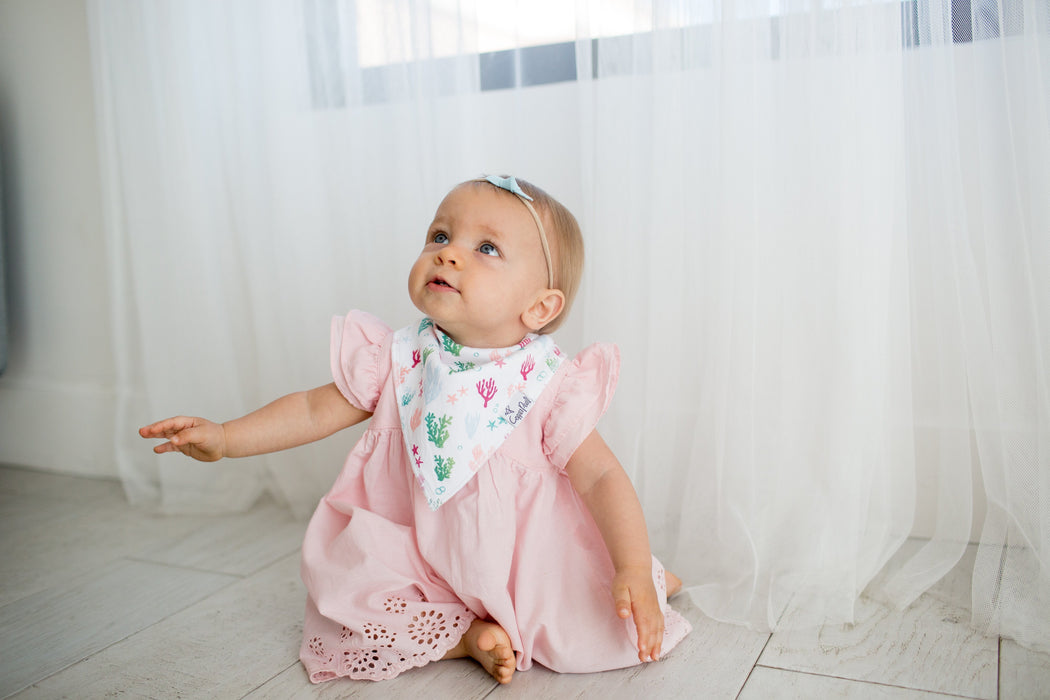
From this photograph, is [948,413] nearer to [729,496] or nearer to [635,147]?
[729,496]

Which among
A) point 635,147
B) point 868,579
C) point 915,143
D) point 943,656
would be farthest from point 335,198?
Result: point 943,656

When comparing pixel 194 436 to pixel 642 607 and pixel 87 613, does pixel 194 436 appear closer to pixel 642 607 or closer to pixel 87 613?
pixel 87 613

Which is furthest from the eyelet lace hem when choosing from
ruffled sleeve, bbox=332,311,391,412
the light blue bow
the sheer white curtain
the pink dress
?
the light blue bow

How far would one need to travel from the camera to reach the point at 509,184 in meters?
0.98

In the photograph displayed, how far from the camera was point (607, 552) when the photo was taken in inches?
40.3

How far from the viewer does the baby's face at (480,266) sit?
37.3 inches

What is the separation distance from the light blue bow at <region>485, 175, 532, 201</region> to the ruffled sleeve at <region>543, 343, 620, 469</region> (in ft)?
0.66

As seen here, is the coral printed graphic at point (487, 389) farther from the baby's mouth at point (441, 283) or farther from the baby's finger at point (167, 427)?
the baby's finger at point (167, 427)

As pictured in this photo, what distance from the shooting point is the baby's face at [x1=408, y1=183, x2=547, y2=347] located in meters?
0.95

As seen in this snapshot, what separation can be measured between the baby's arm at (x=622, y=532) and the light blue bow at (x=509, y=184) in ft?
0.93

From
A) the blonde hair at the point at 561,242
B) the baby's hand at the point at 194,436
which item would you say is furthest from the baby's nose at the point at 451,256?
the baby's hand at the point at 194,436

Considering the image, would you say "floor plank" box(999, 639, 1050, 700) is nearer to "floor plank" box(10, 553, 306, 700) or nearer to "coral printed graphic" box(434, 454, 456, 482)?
"coral printed graphic" box(434, 454, 456, 482)

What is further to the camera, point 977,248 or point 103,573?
point 103,573

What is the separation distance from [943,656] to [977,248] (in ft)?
1.61
